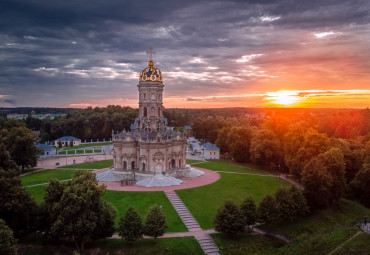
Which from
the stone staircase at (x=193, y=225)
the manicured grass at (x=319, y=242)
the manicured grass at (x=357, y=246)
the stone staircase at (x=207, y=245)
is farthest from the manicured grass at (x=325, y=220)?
the stone staircase at (x=193, y=225)

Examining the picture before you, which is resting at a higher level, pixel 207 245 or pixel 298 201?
pixel 298 201

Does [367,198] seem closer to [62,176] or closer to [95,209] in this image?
[95,209]

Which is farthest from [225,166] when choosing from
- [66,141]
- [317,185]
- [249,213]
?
[66,141]

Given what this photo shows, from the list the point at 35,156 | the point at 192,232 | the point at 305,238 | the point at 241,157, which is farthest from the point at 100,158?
the point at 305,238

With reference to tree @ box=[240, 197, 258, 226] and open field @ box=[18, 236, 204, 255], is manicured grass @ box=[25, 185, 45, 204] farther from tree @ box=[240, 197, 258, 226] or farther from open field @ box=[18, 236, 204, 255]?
tree @ box=[240, 197, 258, 226]

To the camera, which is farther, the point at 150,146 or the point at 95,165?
the point at 95,165

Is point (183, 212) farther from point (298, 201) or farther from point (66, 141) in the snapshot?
point (66, 141)
